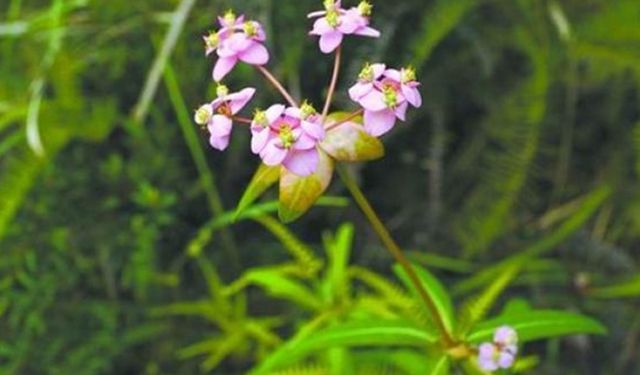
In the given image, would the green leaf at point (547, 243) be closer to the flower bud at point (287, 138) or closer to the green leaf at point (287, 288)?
the green leaf at point (287, 288)

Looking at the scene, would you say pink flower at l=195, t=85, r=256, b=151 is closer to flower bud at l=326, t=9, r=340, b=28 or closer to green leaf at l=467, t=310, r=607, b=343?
flower bud at l=326, t=9, r=340, b=28

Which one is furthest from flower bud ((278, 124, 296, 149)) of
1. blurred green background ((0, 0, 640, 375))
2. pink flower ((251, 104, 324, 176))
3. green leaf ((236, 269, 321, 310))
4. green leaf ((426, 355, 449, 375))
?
blurred green background ((0, 0, 640, 375))

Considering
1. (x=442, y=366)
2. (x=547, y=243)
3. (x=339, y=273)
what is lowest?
(x=442, y=366)

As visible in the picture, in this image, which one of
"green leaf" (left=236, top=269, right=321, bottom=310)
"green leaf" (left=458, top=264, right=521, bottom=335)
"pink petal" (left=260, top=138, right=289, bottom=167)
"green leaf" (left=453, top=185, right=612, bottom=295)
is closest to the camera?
"pink petal" (left=260, top=138, right=289, bottom=167)

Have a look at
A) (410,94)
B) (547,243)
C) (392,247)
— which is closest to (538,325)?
(392,247)

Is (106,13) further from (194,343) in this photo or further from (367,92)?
(367,92)

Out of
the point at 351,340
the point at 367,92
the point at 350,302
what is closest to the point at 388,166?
the point at 350,302

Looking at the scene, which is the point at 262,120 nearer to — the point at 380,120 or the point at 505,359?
the point at 380,120

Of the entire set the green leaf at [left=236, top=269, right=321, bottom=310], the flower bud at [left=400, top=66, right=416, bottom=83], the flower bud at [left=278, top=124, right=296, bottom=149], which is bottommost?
the flower bud at [left=278, top=124, right=296, bottom=149]
